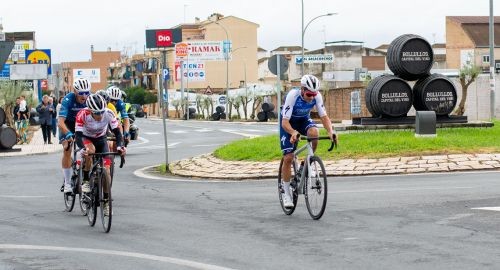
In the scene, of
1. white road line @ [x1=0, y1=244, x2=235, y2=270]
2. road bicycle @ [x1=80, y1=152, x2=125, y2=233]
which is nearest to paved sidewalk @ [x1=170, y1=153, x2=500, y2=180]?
road bicycle @ [x1=80, y1=152, x2=125, y2=233]

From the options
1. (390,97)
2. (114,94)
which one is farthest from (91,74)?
(114,94)

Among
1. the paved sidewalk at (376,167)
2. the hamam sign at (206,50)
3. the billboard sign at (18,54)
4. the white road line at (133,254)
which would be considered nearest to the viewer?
the white road line at (133,254)

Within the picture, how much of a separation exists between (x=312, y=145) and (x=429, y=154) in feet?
26.4

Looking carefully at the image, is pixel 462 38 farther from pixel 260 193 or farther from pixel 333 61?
pixel 260 193

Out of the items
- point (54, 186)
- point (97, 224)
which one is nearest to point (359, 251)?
point (97, 224)

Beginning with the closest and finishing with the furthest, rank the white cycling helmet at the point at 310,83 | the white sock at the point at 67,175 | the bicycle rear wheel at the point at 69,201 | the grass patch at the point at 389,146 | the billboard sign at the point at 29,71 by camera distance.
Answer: the white cycling helmet at the point at 310,83
the bicycle rear wheel at the point at 69,201
the white sock at the point at 67,175
the grass patch at the point at 389,146
the billboard sign at the point at 29,71

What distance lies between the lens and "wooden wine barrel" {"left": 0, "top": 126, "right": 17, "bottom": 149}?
32.0m

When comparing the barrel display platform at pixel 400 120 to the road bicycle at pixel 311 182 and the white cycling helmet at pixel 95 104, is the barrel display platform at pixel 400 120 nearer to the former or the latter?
the road bicycle at pixel 311 182

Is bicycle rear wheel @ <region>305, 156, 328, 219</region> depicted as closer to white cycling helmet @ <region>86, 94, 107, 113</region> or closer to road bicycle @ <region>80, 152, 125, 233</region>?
road bicycle @ <region>80, 152, 125, 233</region>

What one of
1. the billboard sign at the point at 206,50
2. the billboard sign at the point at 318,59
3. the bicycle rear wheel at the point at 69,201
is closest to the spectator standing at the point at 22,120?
the bicycle rear wheel at the point at 69,201

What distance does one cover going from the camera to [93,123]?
12406 millimetres

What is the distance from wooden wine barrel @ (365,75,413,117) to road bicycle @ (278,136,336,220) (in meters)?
11.8

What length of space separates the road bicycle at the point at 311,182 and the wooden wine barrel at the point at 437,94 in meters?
12.2

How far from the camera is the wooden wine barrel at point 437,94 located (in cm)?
2391
